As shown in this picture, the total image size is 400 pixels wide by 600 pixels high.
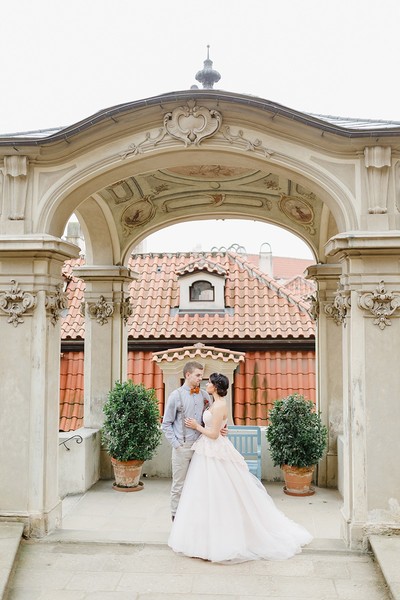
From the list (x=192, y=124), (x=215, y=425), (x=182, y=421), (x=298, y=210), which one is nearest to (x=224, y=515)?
(x=215, y=425)

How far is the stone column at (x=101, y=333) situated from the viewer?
9055mm

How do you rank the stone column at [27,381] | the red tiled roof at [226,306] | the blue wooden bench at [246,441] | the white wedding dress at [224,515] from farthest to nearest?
the red tiled roof at [226,306]
the blue wooden bench at [246,441]
the stone column at [27,381]
the white wedding dress at [224,515]

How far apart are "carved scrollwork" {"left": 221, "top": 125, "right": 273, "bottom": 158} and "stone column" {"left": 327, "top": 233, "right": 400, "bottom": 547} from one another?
1.20 metres

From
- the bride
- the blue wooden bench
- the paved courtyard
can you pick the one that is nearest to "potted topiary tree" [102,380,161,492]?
the blue wooden bench

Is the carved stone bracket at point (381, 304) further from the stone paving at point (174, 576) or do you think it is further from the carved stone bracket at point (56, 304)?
the carved stone bracket at point (56, 304)

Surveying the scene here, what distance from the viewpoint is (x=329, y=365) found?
8.79m

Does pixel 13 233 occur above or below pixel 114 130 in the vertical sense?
below

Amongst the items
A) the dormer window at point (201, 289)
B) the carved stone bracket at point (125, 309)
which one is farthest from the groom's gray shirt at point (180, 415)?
the dormer window at point (201, 289)

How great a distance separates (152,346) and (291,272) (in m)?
30.4

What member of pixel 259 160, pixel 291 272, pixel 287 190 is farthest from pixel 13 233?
pixel 291 272

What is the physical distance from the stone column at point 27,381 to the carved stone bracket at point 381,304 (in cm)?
311

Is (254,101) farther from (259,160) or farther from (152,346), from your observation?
(152,346)

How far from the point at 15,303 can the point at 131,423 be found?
273 cm

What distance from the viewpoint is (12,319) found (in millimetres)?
6031
